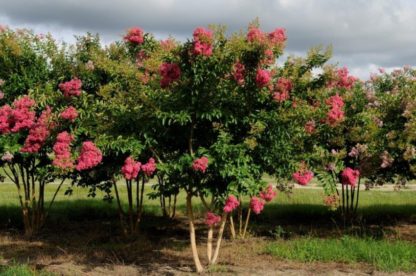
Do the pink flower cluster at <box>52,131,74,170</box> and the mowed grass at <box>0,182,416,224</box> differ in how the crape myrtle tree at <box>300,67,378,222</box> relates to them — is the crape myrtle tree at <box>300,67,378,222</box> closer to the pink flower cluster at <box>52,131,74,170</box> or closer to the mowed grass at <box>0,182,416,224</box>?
the mowed grass at <box>0,182,416,224</box>

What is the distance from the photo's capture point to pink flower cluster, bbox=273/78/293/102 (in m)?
6.45

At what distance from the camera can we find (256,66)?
6242mm

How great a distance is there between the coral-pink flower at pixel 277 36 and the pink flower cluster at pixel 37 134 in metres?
3.27

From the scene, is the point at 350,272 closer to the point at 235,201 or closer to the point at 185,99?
the point at 235,201

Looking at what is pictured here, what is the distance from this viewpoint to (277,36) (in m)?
6.37

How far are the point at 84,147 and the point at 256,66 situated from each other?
220cm

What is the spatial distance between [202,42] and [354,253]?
3.78m

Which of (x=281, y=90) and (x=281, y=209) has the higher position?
Result: (x=281, y=90)

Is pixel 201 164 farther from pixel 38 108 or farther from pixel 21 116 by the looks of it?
pixel 38 108

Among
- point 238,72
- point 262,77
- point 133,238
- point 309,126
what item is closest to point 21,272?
point 133,238

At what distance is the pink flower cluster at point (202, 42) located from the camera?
5.81m

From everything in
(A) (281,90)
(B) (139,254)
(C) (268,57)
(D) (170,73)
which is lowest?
(B) (139,254)

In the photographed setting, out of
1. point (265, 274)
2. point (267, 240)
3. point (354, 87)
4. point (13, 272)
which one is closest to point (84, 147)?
point (13, 272)

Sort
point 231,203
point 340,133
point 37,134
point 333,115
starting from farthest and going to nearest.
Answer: point 340,133 < point 37,134 < point 333,115 < point 231,203
